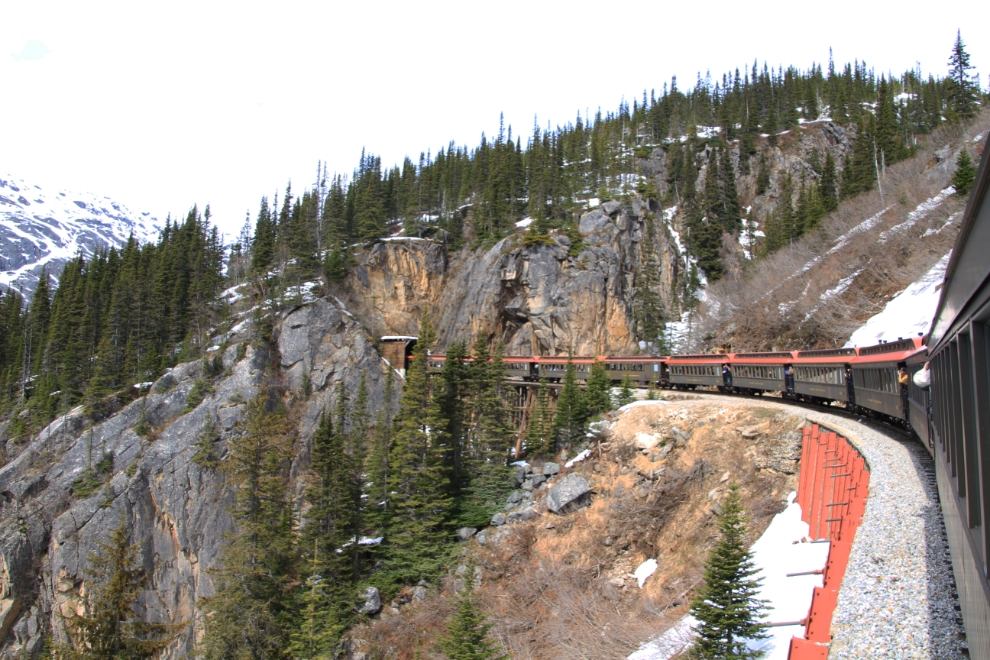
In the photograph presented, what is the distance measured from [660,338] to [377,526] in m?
43.5

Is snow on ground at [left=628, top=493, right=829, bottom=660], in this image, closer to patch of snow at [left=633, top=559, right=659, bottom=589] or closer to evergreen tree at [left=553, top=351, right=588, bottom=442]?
patch of snow at [left=633, top=559, right=659, bottom=589]

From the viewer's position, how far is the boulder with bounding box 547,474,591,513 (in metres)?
26.3

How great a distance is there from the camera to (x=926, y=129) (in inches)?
3287

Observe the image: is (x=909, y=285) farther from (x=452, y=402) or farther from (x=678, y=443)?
(x=452, y=402)

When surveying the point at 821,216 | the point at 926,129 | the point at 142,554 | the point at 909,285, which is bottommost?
the point at 142,554

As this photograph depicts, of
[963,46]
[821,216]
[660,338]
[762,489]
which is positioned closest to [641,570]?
[762,489]

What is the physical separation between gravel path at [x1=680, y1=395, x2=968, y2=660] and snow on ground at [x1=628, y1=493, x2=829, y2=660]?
4.91ft

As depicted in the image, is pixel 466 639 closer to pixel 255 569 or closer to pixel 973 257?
pixel 255 569

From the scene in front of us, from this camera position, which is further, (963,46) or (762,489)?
(963,46)

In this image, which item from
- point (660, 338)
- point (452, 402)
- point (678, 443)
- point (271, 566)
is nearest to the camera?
point (271, 566)

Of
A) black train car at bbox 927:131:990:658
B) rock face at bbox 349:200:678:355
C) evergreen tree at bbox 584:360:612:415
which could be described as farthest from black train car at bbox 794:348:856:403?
rock face at bbox 349:200:678:355

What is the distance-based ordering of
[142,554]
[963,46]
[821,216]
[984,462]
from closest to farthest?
[984,462], [142,554], [821,216], [963,46]

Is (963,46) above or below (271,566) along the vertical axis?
above

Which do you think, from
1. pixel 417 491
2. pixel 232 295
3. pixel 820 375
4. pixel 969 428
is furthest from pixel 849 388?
pixel 232 295
